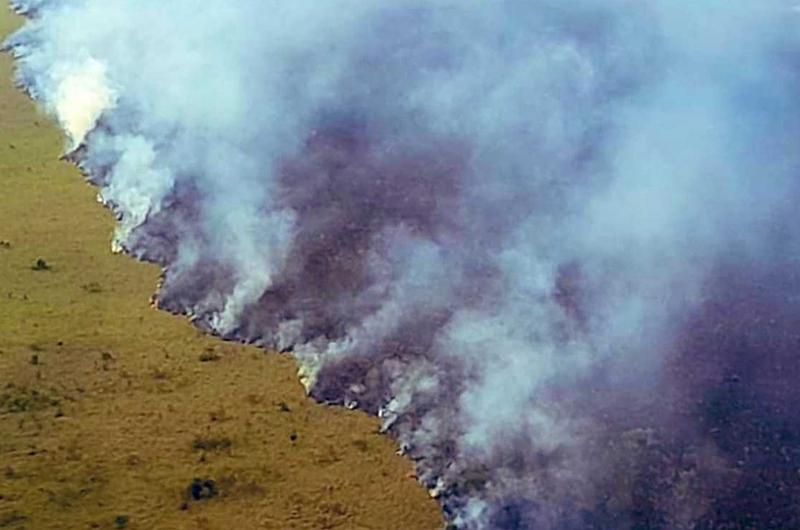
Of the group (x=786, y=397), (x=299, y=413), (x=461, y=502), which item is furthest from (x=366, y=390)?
(x=786, y=397)

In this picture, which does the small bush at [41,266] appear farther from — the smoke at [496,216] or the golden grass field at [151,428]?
the smoke at [496,216]

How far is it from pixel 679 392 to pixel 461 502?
7106 millimetres

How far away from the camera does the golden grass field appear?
3216cm

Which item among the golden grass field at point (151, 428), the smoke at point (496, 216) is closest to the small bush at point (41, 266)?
the golden grass field at point (151, 428)

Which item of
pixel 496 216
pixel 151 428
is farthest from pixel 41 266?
pixel 496 216

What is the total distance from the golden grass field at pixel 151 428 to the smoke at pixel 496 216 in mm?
1091

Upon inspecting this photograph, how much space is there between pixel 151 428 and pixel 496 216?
14180 millimetres

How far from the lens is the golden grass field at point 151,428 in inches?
1266

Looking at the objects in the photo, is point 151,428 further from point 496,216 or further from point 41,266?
point 496,216

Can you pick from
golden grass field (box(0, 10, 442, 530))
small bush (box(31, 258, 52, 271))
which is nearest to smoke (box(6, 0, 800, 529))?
golden grass field (box(0, 10, 442, 530))

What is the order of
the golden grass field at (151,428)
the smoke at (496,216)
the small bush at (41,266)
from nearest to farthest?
1. the golden grass field at (151,428)
2. the smoke at (496,216)
3. the small bush at (41,266)

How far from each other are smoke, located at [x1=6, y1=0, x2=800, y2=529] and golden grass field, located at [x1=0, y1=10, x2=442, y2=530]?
1.09 metres

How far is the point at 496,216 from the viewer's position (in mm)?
43219

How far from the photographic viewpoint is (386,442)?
34.3m
